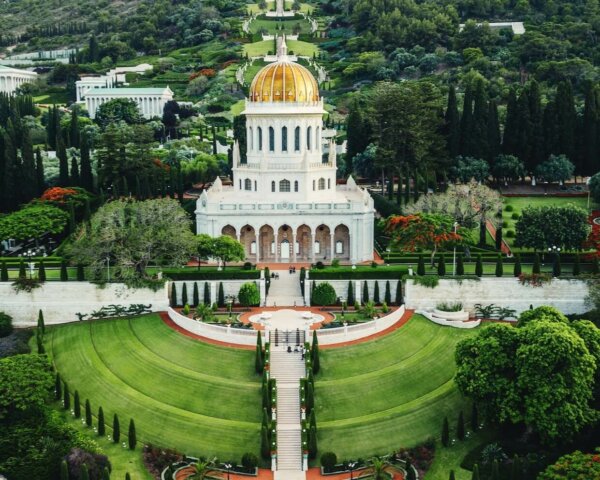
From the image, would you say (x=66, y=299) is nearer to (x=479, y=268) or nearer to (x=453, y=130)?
(x=479, y=268)

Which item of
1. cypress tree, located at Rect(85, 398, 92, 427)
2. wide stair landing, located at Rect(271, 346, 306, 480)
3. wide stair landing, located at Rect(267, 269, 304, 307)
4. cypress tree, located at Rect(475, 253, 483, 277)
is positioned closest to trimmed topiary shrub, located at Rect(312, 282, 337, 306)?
wide stair landing, located at Rect(267, 269, 304, 307)

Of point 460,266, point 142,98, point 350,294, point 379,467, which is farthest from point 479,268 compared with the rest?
point 142,98

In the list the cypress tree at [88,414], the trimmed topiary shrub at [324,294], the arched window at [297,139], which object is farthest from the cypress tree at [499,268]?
the cypress tree at [88,414]

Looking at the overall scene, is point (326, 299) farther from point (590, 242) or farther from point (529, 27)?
point (529, 27)

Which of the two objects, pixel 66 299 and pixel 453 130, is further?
pixel 453 130

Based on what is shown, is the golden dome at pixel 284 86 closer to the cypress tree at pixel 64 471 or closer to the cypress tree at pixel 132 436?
the cypress tree at pixel 132 436

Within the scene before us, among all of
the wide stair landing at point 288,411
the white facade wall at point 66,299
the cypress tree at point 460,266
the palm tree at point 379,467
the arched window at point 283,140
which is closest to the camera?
the palm tree at point 379,467

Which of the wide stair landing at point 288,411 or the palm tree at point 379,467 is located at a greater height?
the wide stair landing at point 288,411
